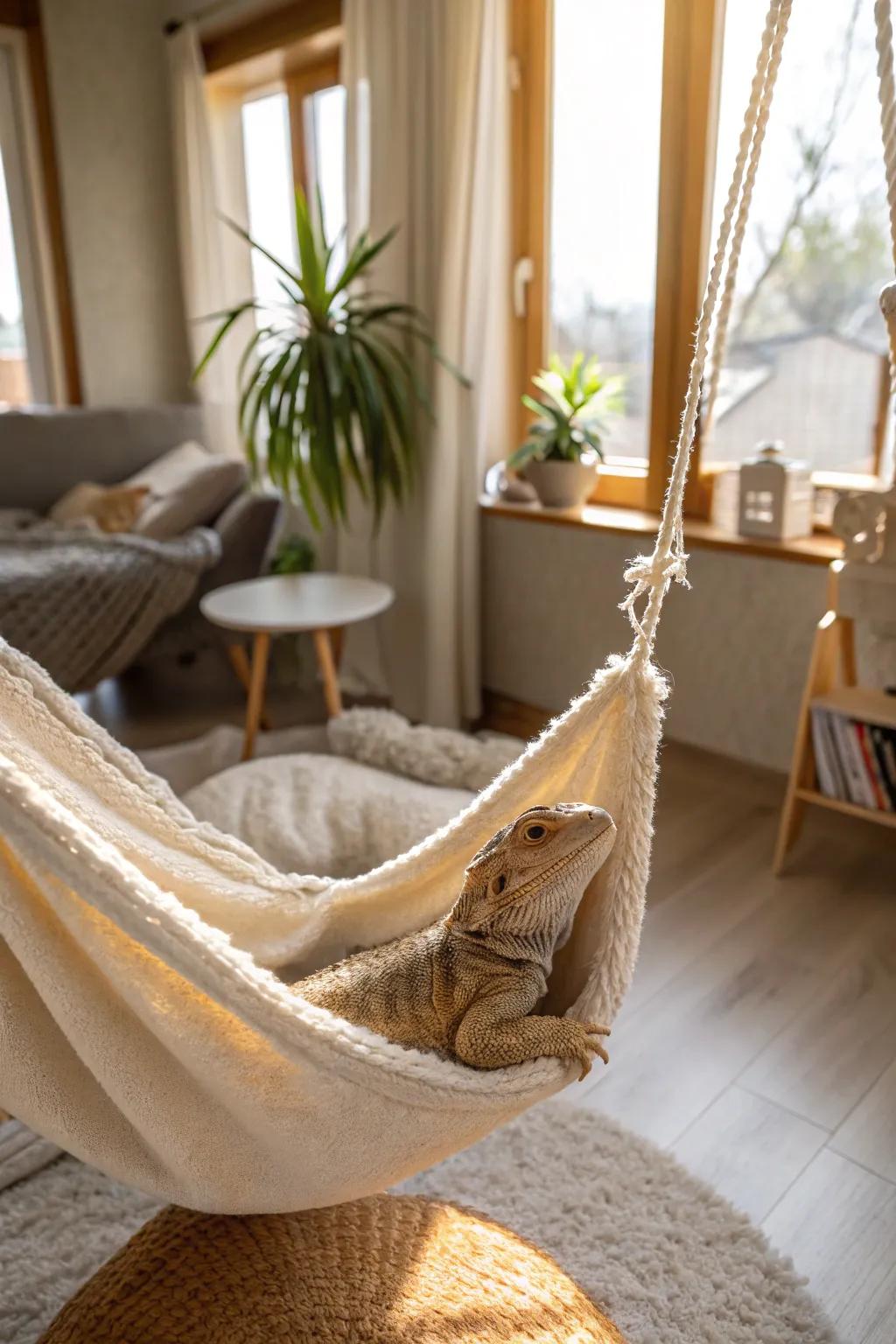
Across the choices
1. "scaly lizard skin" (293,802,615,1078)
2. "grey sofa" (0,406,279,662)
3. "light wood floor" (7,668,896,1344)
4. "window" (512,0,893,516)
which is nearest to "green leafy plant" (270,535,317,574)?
"grey sofa" (0,406,279,662)

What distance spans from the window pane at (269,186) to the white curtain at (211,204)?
0.14 ft

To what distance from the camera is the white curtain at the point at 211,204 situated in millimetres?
3686

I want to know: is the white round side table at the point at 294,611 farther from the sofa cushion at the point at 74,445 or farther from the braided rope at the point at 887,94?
the braided rope at the point at 887,94

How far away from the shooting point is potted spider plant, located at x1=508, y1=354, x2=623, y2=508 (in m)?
2.66

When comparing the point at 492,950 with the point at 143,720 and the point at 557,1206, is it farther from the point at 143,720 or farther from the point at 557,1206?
the point at 143,720

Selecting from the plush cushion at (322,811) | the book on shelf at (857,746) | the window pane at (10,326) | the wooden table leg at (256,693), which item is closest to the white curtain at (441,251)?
the wooden table leg at (256,693)

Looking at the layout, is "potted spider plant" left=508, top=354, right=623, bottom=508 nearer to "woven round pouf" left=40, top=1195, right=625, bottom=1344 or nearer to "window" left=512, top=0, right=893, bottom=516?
"window" left=512, top=0, right=893, bottom=516

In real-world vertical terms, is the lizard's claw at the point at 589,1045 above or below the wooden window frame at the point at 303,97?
below

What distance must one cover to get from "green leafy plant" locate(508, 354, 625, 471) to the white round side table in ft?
1.94

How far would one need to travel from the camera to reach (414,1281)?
905mm

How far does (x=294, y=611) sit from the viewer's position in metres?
2.53

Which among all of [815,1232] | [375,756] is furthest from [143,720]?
[815,1232]

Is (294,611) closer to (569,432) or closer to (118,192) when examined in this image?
(569,432)

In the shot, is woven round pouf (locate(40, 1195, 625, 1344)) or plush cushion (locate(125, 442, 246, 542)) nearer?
woven round pouf (locate(40, 1195, 625, 1344))
